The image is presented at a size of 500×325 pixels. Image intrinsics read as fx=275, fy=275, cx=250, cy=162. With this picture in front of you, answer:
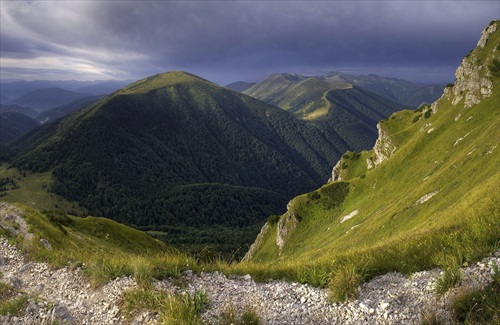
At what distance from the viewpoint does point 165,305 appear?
8.24 m

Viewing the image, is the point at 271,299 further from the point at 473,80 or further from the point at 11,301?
the point at 473,80

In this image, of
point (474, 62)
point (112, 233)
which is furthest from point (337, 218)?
point (474, 62)

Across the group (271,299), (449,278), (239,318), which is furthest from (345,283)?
(239,318)

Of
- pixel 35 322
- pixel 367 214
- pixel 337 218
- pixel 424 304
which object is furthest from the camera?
pixel 337 218

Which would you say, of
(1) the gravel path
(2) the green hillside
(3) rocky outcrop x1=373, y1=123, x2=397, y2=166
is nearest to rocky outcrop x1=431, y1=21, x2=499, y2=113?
(2) the green hillside

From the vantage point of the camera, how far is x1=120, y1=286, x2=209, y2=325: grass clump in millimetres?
7633

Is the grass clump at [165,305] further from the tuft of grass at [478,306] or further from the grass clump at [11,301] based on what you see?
the tuft of grass at [478,306]

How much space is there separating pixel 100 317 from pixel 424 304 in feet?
33.9

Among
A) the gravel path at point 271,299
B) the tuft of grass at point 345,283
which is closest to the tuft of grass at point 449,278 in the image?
the gravel path at point 271,299

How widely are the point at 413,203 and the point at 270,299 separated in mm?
60735

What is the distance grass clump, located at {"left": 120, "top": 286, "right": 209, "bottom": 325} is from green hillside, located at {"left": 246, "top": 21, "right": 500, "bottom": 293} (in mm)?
4041

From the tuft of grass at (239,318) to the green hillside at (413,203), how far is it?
299 cm

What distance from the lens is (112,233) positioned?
66.9m

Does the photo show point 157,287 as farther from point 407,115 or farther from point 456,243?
point 407,115
